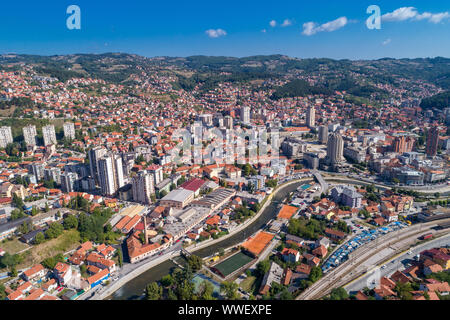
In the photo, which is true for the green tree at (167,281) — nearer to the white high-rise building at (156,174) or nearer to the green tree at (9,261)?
the green tree at (9,261)

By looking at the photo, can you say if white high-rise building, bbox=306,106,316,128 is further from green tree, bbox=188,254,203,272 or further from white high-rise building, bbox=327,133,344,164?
green tree, bbox=188,254,203,272

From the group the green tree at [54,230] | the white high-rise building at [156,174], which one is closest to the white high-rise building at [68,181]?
the white high-rise building at [156,174]

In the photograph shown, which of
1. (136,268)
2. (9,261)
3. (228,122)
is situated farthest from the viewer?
(228,122)

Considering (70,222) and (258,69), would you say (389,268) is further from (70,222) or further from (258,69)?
(258,69)

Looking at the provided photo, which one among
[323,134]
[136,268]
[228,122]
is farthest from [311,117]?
[136,268]

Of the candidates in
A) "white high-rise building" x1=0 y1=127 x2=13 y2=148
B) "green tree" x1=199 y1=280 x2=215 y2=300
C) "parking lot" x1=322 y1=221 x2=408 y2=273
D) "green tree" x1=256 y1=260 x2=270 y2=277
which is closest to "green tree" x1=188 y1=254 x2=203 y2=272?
"green tree" x1=199 y1=280 x2=215 y2=300

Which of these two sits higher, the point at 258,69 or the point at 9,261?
the point at 258,69
